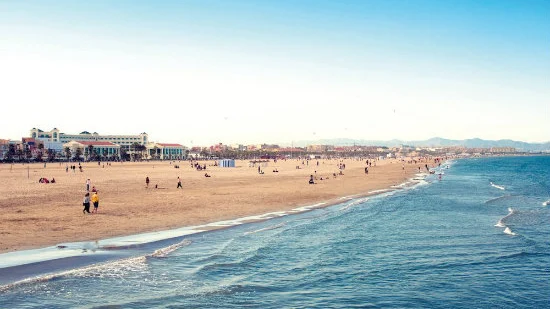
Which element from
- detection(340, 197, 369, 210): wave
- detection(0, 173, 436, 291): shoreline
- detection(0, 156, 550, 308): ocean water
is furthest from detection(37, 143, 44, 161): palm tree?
detection(0, 156, 550, 308): ocean water

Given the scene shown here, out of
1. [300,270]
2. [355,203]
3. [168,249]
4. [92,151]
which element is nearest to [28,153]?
[92,151]

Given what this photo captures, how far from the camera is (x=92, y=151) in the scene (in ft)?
533

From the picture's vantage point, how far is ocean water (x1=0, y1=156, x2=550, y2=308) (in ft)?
39.4

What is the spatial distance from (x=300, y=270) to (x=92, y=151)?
160154mm

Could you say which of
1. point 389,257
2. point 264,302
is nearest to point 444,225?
point 389,257

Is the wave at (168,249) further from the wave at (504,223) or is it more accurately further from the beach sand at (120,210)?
the wave at (504,223)

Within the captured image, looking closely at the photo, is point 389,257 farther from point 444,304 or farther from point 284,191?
point 284,191

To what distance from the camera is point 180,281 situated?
13.4m

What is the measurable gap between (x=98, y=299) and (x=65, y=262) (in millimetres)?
3988

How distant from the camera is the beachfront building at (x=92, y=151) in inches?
6152

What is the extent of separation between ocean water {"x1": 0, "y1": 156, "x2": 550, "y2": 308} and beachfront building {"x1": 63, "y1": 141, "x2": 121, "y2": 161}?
138162mm

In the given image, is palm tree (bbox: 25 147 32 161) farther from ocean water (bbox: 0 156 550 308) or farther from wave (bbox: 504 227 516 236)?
wave (bbox: 504 227 516 236)

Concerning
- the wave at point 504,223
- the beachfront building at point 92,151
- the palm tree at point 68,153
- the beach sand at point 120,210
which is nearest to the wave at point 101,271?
the beach sand at point 120,210

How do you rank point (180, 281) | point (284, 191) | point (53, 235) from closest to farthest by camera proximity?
point (180, 281)
point (53, 235)
point (284, 191)
